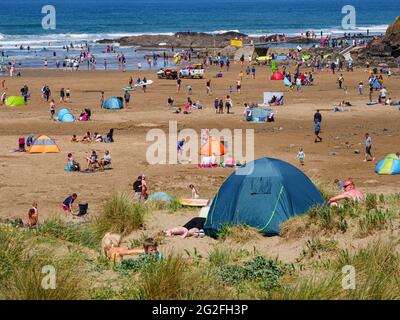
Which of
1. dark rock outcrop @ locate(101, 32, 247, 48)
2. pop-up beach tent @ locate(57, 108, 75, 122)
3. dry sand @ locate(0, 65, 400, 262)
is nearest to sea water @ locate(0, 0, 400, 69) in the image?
dark rock outcrop @ locate(101, 32, 247, 48)

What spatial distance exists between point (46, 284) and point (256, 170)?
7.31 meters

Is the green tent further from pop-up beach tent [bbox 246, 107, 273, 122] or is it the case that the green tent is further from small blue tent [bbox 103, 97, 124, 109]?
pop-up beach tent [bbox 246, 107, 273, 122]

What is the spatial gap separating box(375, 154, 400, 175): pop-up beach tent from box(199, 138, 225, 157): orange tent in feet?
17.7

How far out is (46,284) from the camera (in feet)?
26.1

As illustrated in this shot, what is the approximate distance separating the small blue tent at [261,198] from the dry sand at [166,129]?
900 millimetres

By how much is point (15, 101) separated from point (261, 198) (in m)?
27.5

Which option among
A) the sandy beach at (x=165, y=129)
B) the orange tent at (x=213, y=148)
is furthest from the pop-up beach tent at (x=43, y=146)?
the orange tent at (x=213, y=148)

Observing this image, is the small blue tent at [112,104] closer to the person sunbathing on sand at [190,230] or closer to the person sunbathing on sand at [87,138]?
the person sunbathing on sand at [87,138]

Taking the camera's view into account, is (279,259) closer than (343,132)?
Yes

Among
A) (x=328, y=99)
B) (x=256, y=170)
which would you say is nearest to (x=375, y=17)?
(x=328, y=99)

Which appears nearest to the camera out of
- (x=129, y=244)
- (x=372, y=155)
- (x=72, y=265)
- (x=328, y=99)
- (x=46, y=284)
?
(x=46, y=284)

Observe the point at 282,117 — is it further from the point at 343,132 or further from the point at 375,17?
the point at 375,17

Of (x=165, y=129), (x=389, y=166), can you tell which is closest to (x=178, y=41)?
(x=165, y=129)

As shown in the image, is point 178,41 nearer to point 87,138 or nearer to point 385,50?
point 385,50
